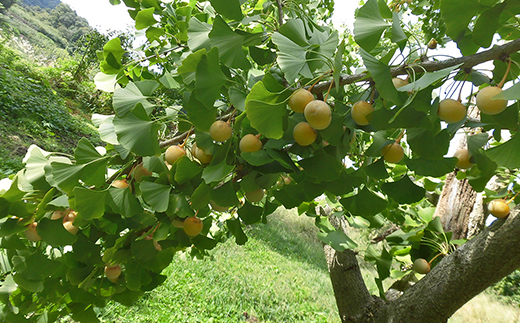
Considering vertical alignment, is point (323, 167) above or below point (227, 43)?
below

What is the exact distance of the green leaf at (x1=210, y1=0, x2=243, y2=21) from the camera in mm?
→ 349

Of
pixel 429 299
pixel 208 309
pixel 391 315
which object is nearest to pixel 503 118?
pixel 429 299

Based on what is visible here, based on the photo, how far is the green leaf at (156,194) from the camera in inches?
15.9

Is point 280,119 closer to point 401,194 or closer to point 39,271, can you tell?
point 401,194

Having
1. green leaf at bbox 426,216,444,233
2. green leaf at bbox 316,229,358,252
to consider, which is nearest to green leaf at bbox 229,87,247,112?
green leaf at bbox 316,229,358,252

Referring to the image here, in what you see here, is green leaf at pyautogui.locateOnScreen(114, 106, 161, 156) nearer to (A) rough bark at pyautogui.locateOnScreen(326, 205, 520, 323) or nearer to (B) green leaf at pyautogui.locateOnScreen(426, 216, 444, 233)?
(A) rough bark at pyautogui.locateOnScreen(326, 205, 520, 323)

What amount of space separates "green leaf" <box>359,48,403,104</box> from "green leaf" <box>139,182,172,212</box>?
318 mm

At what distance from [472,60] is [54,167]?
58cm

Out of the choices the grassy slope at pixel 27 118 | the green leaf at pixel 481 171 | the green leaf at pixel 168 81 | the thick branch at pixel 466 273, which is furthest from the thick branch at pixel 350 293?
the grassy slope at pixel 27 118

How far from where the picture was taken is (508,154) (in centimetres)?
30

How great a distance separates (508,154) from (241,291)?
2.68 metres

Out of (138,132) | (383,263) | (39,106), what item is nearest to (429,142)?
(138,132)

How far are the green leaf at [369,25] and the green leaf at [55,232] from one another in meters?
0.53

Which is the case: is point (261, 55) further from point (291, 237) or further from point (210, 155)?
point (291, 237)
